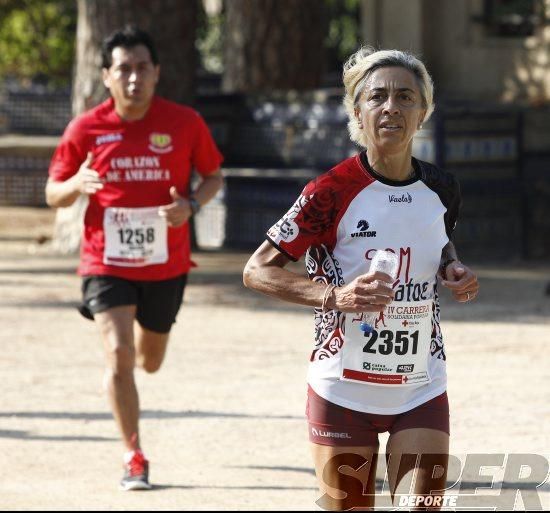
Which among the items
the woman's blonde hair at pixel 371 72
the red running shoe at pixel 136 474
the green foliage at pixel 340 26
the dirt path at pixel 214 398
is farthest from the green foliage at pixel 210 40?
the woman's blonde hair at pixel 371 72

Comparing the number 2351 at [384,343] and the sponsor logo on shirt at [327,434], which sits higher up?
the number 2351 at [384,343]

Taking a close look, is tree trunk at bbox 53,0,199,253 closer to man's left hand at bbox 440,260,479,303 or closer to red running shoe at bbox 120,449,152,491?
red running shoe at bbox 120,449,152,491

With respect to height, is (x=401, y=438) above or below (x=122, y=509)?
above

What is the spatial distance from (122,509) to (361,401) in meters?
2.04

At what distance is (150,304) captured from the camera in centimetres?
716

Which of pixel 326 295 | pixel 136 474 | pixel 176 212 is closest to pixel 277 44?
pixel 176 212

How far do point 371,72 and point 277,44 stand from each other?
14.0 m

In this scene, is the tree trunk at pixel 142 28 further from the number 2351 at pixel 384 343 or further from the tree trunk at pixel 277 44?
the number 2351 at pixel 384 343

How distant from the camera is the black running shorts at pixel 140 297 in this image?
6.95 m

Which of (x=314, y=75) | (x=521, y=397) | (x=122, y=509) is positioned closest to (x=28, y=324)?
(x=521, y=397)

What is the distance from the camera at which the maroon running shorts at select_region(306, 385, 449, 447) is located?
458 centimetres

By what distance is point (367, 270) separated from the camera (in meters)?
4.58

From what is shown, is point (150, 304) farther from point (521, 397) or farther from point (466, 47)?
point (466, 47)

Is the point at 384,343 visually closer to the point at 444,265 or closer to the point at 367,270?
the point at 367,270
